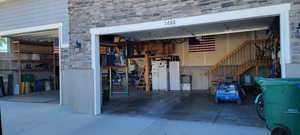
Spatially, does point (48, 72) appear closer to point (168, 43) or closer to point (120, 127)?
point (168, 43)

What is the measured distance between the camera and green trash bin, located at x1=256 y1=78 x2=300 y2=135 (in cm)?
344

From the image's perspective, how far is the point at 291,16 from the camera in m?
4.15

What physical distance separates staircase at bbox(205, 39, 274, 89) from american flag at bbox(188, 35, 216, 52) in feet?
3.12


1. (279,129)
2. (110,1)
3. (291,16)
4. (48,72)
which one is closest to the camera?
(279,129)

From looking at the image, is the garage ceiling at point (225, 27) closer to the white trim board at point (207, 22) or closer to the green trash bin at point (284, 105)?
the white trim board at point (207, 22)

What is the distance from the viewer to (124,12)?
19.3 feet

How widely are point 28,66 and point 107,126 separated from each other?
9.84m

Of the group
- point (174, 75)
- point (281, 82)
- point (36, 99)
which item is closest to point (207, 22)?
point (281, 82)

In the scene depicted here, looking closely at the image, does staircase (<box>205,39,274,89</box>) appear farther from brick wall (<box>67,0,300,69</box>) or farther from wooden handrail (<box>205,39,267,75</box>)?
brick wall (<box>67,0,300,69</box>)

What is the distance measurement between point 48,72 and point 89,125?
33.3 ft

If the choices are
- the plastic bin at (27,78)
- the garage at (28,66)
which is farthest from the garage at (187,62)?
the plastic bin at (27,78)

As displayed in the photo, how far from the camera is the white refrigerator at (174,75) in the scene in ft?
38.4

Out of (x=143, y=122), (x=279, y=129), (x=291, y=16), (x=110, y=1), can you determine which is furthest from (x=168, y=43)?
(x=279, y=129)

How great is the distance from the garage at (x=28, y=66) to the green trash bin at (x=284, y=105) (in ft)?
31.4
